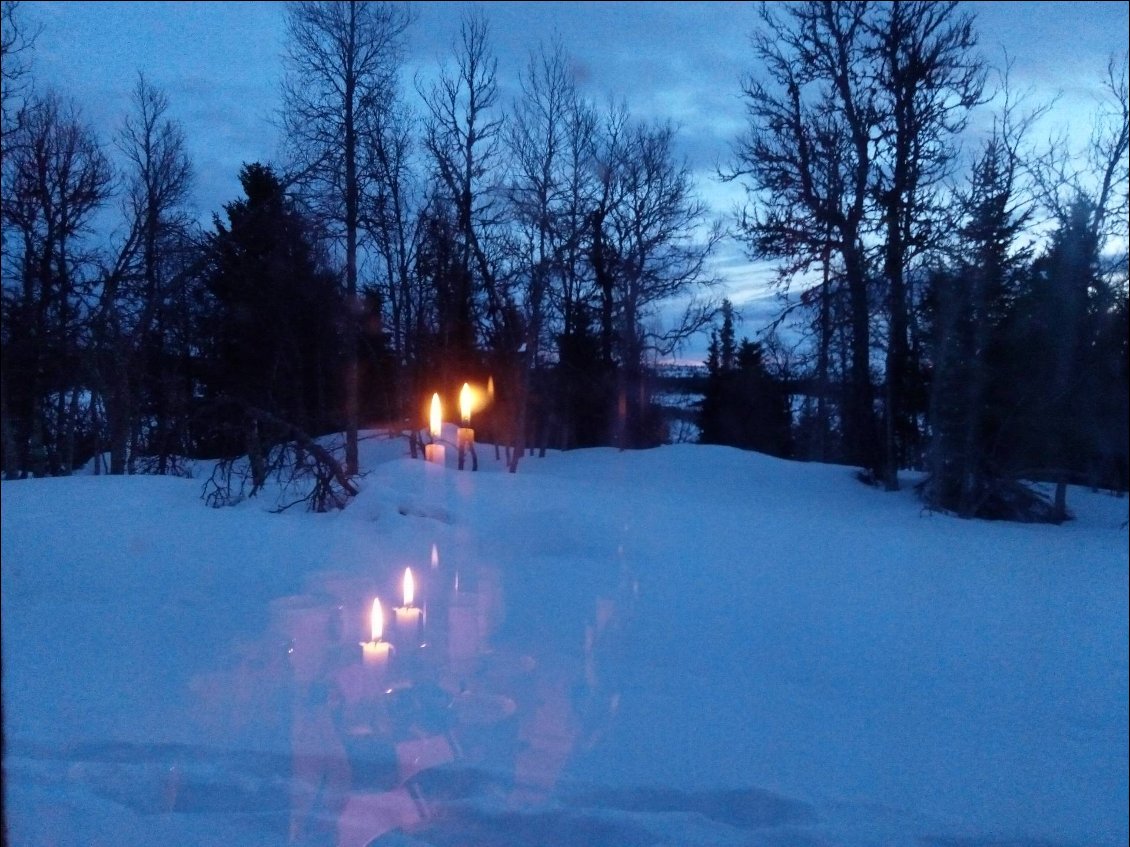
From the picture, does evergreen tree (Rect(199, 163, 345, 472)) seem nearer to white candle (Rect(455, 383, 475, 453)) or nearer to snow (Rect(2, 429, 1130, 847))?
white candle (Rect(455, 383, 475, 453))

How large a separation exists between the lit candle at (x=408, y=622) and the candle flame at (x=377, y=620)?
91 millimetres

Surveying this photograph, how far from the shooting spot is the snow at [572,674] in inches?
128

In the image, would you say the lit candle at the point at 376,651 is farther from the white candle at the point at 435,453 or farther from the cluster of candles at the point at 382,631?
the white candle at the point at 435,453

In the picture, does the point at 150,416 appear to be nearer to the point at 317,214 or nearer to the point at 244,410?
the point at 244,410

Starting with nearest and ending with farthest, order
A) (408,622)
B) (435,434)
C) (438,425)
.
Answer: (408,622)
(438,425)
(435,434)

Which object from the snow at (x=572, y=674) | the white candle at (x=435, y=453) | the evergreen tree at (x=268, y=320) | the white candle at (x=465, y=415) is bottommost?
the snow at (x=572, y=674)

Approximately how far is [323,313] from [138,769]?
268 inches

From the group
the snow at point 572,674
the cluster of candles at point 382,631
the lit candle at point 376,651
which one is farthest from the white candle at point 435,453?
the lit candle at point 376,651

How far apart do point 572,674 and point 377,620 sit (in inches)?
40.7

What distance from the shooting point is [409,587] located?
5.68m

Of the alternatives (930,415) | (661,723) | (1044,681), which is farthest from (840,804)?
(930,415)

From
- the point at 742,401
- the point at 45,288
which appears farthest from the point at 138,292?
the point at 742,401

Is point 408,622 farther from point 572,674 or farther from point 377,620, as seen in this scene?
point 572,674

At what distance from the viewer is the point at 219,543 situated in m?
6.32
